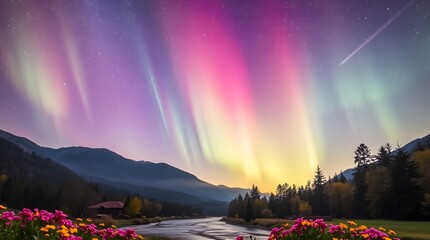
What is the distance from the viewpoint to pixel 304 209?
435 ft

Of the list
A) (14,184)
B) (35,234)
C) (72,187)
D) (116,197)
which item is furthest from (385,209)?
(116,197)

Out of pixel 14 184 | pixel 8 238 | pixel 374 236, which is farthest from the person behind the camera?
pixel 14 184

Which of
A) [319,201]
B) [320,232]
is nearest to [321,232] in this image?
[320,232]

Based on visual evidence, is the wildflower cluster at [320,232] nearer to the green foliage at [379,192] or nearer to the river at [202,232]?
the river at [202,232]

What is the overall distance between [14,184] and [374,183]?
134 m

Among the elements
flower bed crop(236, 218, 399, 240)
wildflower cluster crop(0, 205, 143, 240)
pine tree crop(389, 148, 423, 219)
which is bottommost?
wildflower cluster crop(0, 205, 143, 240)

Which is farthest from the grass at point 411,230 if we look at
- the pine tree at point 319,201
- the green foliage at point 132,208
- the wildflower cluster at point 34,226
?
the green foliage at point 132,208

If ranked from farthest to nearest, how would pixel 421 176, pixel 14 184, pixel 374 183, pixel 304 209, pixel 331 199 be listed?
1. pixel 14 184
2. pixel 304 209
3. pixel 331 199
4. pixel 374 183
5. pixel 421 176

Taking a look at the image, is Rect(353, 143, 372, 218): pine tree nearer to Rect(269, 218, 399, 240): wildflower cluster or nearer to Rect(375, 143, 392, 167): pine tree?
Rect(375, 143, 392, 167): pine tree

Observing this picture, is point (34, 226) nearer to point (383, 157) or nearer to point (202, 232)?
point (202, 232)

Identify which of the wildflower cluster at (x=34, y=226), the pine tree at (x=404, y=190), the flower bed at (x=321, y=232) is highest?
the pine tree at (x=404, y=190)

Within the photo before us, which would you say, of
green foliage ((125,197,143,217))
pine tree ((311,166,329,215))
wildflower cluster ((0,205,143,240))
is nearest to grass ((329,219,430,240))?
wildflower cluster ((0,205,143,240))

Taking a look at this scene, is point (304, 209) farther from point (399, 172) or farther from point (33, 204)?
point (33, 204)

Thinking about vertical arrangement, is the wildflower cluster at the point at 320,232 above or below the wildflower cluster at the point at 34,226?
above
